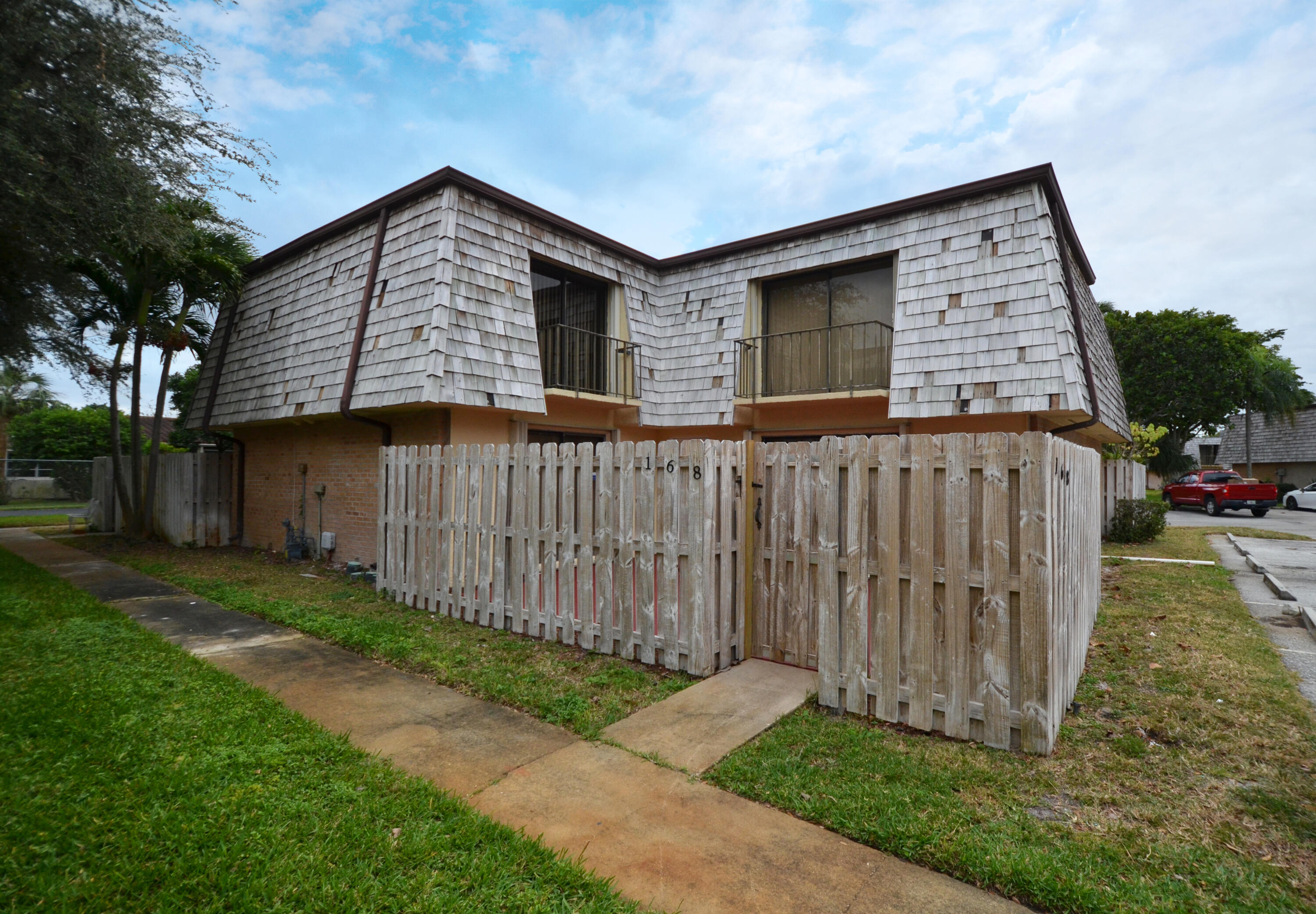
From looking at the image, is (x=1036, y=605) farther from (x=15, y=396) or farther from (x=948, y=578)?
(x=15, y=396)

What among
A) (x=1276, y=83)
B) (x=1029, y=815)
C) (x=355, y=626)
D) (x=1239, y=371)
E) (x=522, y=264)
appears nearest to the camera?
(x=1029, y=815)

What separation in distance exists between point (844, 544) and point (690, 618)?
4.56 ft

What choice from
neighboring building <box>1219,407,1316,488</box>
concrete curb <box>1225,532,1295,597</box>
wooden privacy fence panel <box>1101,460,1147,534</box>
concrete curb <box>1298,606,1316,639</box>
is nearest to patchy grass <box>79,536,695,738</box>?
concrete curb <box>1298,606,1316,639</box>

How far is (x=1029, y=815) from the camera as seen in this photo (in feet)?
9.39

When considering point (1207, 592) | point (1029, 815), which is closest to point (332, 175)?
point (1029, 815)

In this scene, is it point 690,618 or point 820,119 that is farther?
point 820,119

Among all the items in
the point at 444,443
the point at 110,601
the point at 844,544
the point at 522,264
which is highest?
the point at 522,264

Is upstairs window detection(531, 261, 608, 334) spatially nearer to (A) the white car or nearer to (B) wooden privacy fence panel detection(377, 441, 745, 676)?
(B) wooden privacy fence panel detection(377, 441, 745, 676)

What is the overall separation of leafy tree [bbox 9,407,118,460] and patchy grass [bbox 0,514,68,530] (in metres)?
11.4

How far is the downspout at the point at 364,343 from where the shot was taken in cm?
883

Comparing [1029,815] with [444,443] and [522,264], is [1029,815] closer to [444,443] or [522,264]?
[444,443]

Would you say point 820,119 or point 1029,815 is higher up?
point 820,119

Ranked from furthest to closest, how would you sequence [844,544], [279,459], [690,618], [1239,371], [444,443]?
[1239,371]
[279,459]
[444,443]
[690,618]
[844,544]

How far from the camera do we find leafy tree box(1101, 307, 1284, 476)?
103 ft
